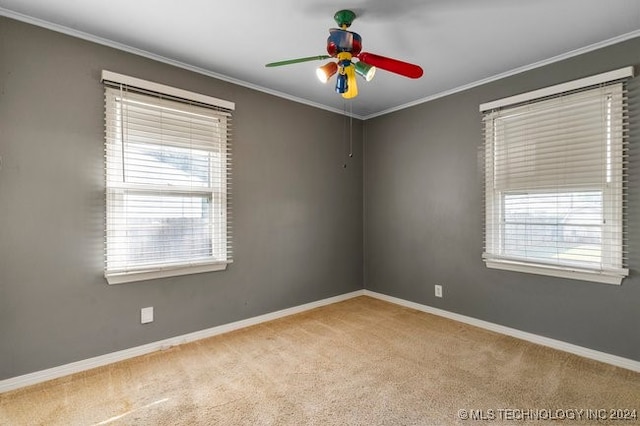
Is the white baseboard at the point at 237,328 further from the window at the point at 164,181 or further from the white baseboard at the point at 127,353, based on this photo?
the window at the point at 164,181

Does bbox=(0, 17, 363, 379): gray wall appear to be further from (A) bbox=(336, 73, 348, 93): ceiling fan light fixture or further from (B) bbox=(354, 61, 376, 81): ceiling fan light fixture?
(B) bbox=(354, 61, 376, 81): ceiling fan light fixture

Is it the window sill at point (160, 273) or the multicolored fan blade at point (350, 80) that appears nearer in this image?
the multicolored fan blade at point (350, 80)

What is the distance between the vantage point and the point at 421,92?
3.39 metres

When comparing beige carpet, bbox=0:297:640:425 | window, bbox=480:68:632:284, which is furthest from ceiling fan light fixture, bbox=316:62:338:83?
beige carpet, bbox=0:297:640:425

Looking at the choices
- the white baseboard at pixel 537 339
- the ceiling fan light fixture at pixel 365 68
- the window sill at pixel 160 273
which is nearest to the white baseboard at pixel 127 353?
the window sill at pixel 160 273

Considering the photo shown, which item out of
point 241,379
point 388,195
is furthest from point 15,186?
point 388,195

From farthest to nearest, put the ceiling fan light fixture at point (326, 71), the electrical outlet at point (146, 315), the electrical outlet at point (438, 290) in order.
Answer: the electrical outlet at point (438, 290)
the electrical outlet at point (146, 315)
the ceiling fan light fixture at point (326, 71)

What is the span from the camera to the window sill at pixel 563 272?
2.34 meters

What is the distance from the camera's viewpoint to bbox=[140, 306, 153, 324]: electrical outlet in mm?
2529

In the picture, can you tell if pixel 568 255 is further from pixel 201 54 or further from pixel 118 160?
pixel 118 160

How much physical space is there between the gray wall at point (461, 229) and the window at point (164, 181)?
77.5 inches

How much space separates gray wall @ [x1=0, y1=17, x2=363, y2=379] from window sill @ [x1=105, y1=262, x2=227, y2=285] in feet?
0.17

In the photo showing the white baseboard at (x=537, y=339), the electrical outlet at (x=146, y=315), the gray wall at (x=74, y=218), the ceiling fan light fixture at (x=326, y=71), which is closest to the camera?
the ceiling fan light fixture at (x=326, y=71)

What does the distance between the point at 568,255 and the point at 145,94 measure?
11.8 feet
